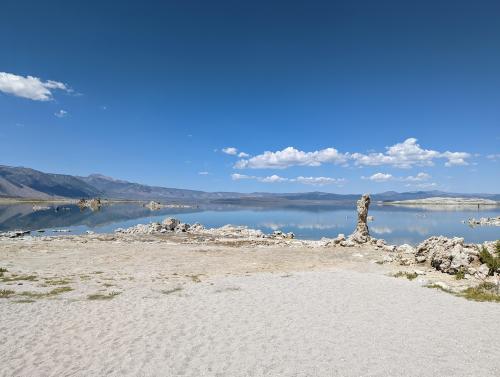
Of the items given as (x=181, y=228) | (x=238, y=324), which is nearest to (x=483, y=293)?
(x=238, y=324)

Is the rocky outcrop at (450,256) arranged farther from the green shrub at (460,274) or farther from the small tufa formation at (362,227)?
the small tufa formation at (362,227)

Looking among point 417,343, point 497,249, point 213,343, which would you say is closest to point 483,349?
point 417,343

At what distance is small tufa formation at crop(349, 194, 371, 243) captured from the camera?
146ft

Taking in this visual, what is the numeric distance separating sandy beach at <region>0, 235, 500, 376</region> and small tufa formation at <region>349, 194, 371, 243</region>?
18466mm

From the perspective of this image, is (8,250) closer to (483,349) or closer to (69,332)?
(69,332)

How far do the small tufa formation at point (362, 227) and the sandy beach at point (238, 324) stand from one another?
60.6ft

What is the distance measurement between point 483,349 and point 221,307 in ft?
32.4

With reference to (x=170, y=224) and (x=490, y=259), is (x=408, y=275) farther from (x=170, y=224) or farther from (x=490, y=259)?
(x=170, y=224)

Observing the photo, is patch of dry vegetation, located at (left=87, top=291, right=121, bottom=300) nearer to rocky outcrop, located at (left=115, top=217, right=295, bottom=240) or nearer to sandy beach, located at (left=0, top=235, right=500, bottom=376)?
sandy beach, located at (left=0, top=235, right=500, bottom=376)

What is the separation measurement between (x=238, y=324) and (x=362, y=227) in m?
34.7

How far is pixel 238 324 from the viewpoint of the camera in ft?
47.7

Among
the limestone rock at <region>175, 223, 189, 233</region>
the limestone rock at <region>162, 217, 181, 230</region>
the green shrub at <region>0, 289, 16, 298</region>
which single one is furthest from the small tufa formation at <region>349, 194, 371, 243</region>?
the green shrub at <region>0, 289, 16, 298</region>

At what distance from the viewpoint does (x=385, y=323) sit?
579 inches

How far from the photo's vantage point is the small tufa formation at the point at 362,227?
44.5 meters
